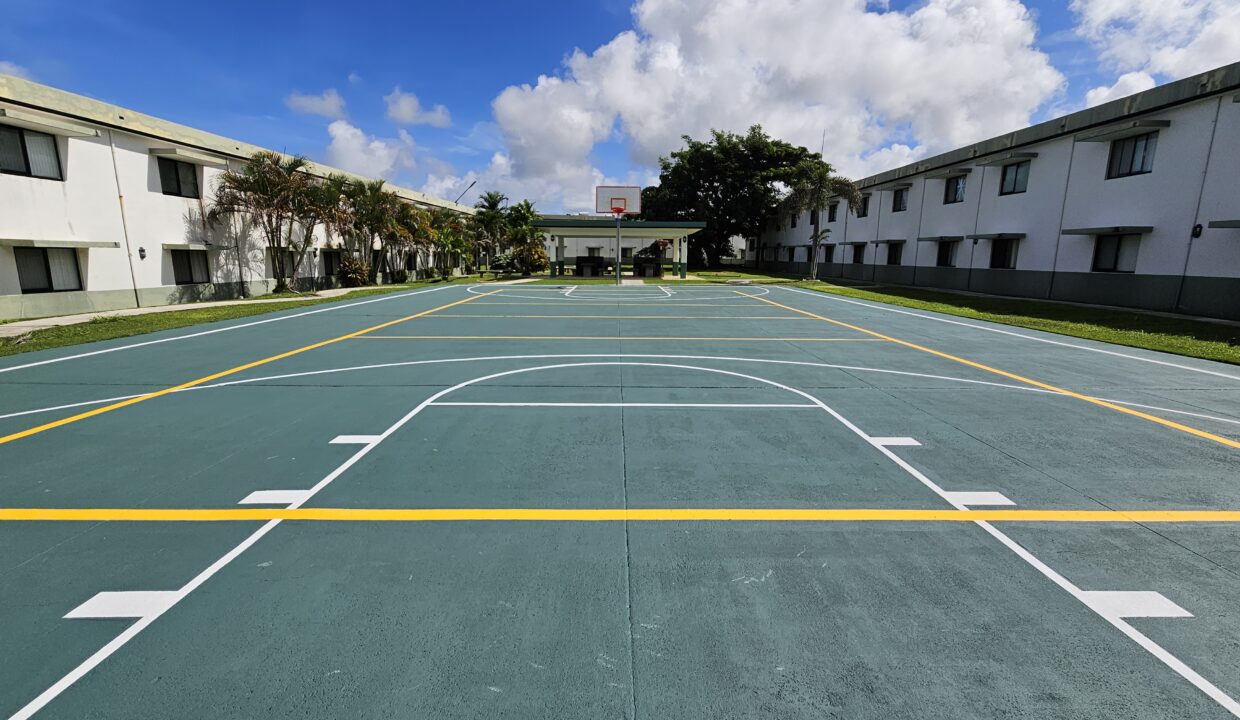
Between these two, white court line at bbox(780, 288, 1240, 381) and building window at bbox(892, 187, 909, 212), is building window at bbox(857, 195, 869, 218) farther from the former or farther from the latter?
white court line at bbox(780, 288, 1240, 381)

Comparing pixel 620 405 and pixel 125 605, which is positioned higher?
pixel 620 405

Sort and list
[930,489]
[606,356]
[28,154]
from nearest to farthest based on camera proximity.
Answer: [930,489] < [606,356] < [28,154]

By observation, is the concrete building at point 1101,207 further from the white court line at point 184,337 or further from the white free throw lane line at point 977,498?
the white court line at point 184,337

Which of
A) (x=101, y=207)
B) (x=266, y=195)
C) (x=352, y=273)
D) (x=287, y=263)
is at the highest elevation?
(x=266, y=195)

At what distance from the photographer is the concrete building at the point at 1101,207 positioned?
17375 millimetres

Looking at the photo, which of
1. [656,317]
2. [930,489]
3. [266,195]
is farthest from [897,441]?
[266,195]

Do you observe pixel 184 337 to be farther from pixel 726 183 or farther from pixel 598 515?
pixel 726 183

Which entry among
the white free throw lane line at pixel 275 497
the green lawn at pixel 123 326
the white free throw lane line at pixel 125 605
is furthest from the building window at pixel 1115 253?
the green lawn at pixel 123 326

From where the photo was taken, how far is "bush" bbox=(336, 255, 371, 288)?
32469 mm

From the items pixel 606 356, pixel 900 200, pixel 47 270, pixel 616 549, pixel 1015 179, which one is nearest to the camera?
pixel 616 549

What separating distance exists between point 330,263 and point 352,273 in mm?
1349

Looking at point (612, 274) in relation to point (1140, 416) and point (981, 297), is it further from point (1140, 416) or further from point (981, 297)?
point (1140, 416)

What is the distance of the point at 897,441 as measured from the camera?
6.23m

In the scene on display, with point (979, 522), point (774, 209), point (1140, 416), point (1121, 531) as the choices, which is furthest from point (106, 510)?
point (774, 209)
